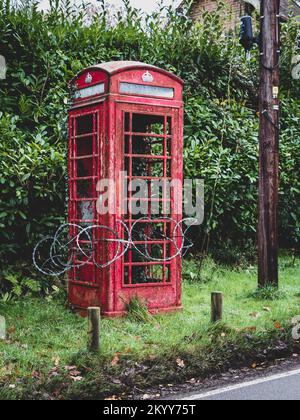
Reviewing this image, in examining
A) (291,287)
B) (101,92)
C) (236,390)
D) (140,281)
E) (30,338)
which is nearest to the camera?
(236,390)

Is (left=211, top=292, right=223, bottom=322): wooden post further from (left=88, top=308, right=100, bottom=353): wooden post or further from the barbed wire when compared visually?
(left=88, top=308, right=100, bottom=353): wooden post

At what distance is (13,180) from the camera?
337 inches

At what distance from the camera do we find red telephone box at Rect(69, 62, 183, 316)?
300 inches

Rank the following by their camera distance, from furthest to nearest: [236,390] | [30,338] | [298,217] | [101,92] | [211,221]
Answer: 1. [298,217]
2. [211,221]
3. [101,92]
4. [30,338]
5. [236,390]

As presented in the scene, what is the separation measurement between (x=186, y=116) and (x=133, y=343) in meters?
6.00

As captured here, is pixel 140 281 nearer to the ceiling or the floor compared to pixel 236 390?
nearer to the ceiling

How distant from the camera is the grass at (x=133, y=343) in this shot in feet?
18.7

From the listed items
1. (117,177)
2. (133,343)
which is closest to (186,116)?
(117,177)

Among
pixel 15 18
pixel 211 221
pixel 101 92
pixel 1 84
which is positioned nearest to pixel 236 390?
pixel 101 92

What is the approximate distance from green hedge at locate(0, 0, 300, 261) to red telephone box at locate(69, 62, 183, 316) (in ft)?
2.88

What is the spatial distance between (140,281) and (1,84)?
387 cm

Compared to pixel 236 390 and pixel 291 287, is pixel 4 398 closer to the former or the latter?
pixel 236 390

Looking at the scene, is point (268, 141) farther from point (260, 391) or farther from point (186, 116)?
point (260, 391)

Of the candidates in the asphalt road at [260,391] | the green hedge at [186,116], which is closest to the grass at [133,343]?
the asphalt road at [260,391]
